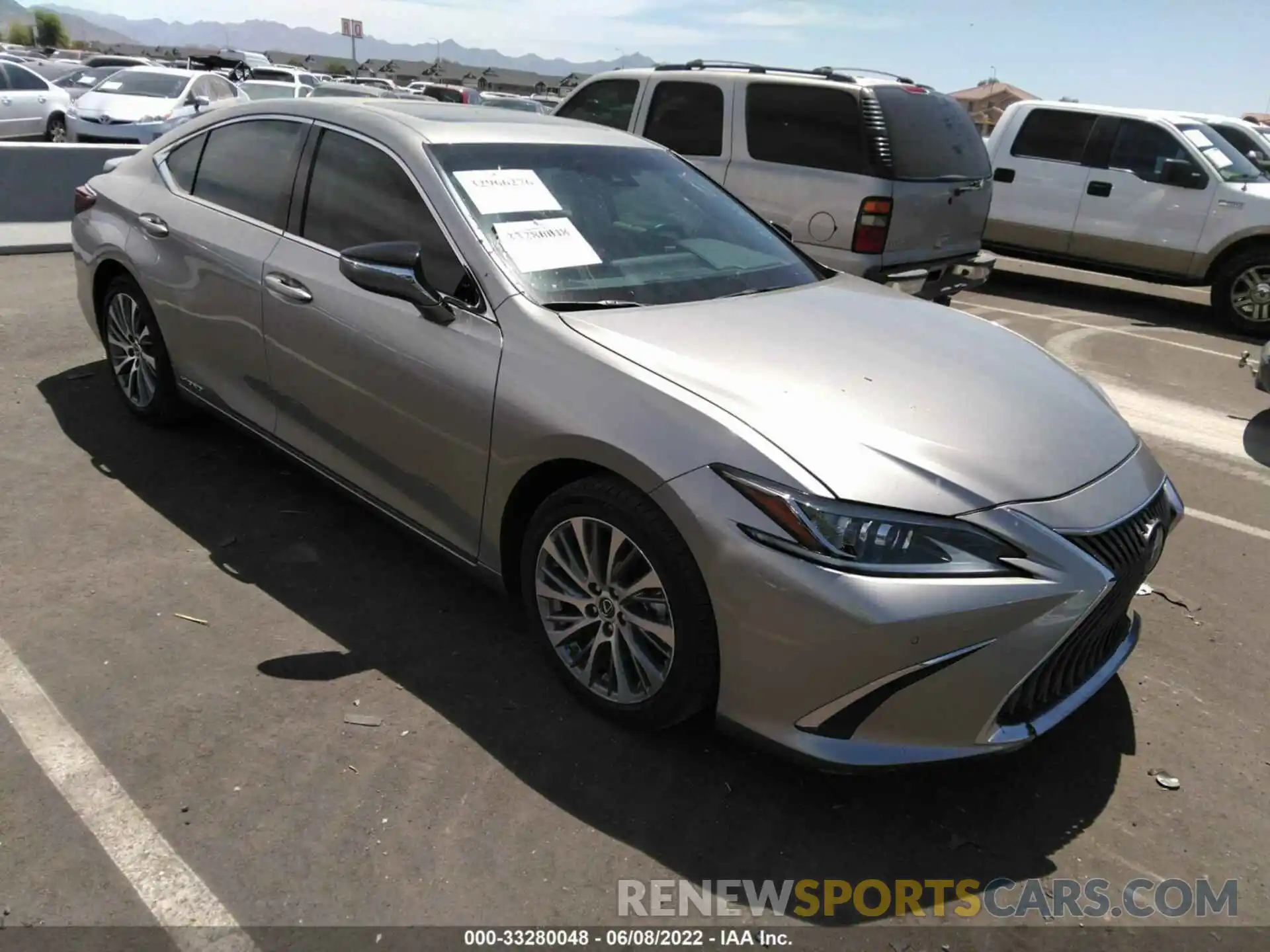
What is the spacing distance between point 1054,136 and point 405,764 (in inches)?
417

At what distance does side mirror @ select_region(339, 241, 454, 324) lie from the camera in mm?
3182

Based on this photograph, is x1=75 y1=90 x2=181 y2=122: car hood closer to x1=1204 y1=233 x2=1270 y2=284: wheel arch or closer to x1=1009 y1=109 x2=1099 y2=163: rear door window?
x1=1009 y1=109 x2=1099 y2=163: rear door window

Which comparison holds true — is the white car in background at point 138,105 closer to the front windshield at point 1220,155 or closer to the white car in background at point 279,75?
the white car in background at point 279,75

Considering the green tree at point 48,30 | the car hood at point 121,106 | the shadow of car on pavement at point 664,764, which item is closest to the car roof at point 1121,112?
the shadow of car on pavement at point 664,764

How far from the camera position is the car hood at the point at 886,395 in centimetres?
254

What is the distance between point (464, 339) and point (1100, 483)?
195 cm

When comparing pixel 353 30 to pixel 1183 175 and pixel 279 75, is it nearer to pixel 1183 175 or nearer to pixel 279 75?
pixel 279 75

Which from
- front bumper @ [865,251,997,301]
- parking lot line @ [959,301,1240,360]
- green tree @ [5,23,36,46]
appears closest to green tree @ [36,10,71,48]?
green tree @ [5,23,36,46]

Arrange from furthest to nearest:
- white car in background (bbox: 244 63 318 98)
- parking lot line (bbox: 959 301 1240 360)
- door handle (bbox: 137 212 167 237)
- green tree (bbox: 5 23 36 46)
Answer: green tree (bbox: 5 23 36 46)
white car in background (bbox: 244 63 318 98)
parking lot line (bbox: 959 301 1240 360)
door handle (bbox: 137 212 167 237)

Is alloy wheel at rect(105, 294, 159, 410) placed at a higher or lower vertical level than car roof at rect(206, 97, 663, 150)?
lower

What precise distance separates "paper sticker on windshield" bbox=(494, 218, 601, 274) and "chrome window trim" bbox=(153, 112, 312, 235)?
1.17m

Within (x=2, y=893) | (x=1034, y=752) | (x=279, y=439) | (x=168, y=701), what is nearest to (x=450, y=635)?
(x=168, y=701)

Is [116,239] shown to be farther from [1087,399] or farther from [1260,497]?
[1260,497]

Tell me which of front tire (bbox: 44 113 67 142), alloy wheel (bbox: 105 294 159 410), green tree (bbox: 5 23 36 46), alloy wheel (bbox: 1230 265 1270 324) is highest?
alloy wheel (bbox: 1230 265 1270 324)
